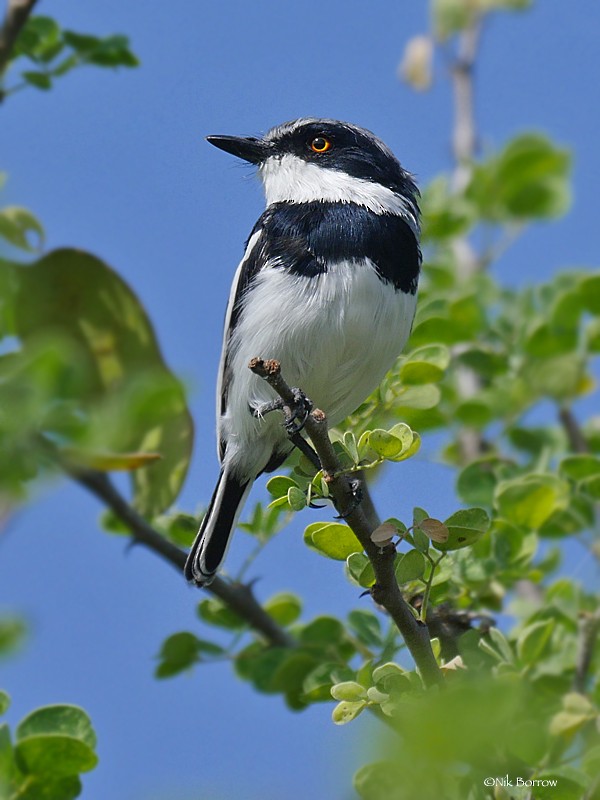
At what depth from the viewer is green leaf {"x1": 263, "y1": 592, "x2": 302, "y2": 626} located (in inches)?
149

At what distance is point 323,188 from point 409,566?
1.95m

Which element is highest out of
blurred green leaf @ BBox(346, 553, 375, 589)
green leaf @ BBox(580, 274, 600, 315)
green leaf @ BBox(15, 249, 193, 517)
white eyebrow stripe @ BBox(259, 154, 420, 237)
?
white eyebrow stripe @ BBox(259, 154, 420, 237)

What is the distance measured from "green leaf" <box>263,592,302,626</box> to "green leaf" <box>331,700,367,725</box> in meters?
1.45

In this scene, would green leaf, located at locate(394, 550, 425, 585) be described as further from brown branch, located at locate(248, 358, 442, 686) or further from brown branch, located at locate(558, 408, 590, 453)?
brown branch, located at locate(558, 408, 590, 453)

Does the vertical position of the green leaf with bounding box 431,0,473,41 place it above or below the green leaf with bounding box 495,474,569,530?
above

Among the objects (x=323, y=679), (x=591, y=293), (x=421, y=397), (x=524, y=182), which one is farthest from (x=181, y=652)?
(x=524, y=182)

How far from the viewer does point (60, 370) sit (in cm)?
161

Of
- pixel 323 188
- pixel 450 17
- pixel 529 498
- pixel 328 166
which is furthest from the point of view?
pixel 450 17

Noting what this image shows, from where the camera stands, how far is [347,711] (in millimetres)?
2311

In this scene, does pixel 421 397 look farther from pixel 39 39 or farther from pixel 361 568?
pixel 39 39

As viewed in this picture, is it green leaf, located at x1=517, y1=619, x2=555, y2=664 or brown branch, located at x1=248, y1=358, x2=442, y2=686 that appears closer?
brown branch, located at x1=248, y1=358, x2=442, y2=686

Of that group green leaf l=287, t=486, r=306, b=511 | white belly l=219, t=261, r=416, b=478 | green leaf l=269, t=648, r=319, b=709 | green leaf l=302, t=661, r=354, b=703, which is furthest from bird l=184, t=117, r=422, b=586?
green leaf l=287, t=486, r=306, b=511

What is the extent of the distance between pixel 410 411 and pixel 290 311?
557 millimetres

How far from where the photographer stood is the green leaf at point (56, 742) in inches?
85.6
